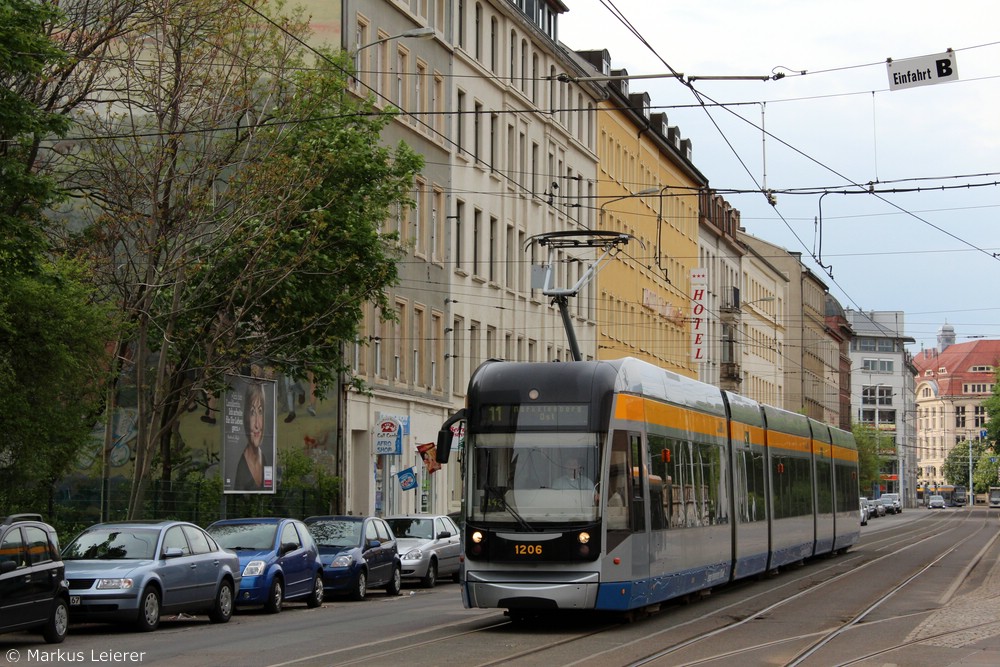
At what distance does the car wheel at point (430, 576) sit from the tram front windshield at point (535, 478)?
45.5 ft

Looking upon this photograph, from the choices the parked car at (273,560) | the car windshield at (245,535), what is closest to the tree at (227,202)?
the car windshield at (245,535)

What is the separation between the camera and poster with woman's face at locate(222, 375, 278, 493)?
31562 mm

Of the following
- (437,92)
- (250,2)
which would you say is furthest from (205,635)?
(437,92)

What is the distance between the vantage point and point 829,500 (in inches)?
1524

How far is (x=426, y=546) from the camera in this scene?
110 feet

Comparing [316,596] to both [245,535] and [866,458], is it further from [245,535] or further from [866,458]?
[866,458]

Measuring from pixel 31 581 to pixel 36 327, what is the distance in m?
9.37

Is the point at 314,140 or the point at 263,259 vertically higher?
the point at 314,140

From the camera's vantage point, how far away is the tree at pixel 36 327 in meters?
22.3

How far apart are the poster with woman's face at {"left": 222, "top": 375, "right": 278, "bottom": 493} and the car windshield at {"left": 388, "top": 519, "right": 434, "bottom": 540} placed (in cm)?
279

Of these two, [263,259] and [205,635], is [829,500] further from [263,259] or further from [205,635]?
[205,635]

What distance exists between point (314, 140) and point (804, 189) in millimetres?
9368

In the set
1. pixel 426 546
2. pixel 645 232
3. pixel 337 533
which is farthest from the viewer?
pixel 645 232

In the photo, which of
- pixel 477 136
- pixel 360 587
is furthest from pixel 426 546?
pixel 477 136
